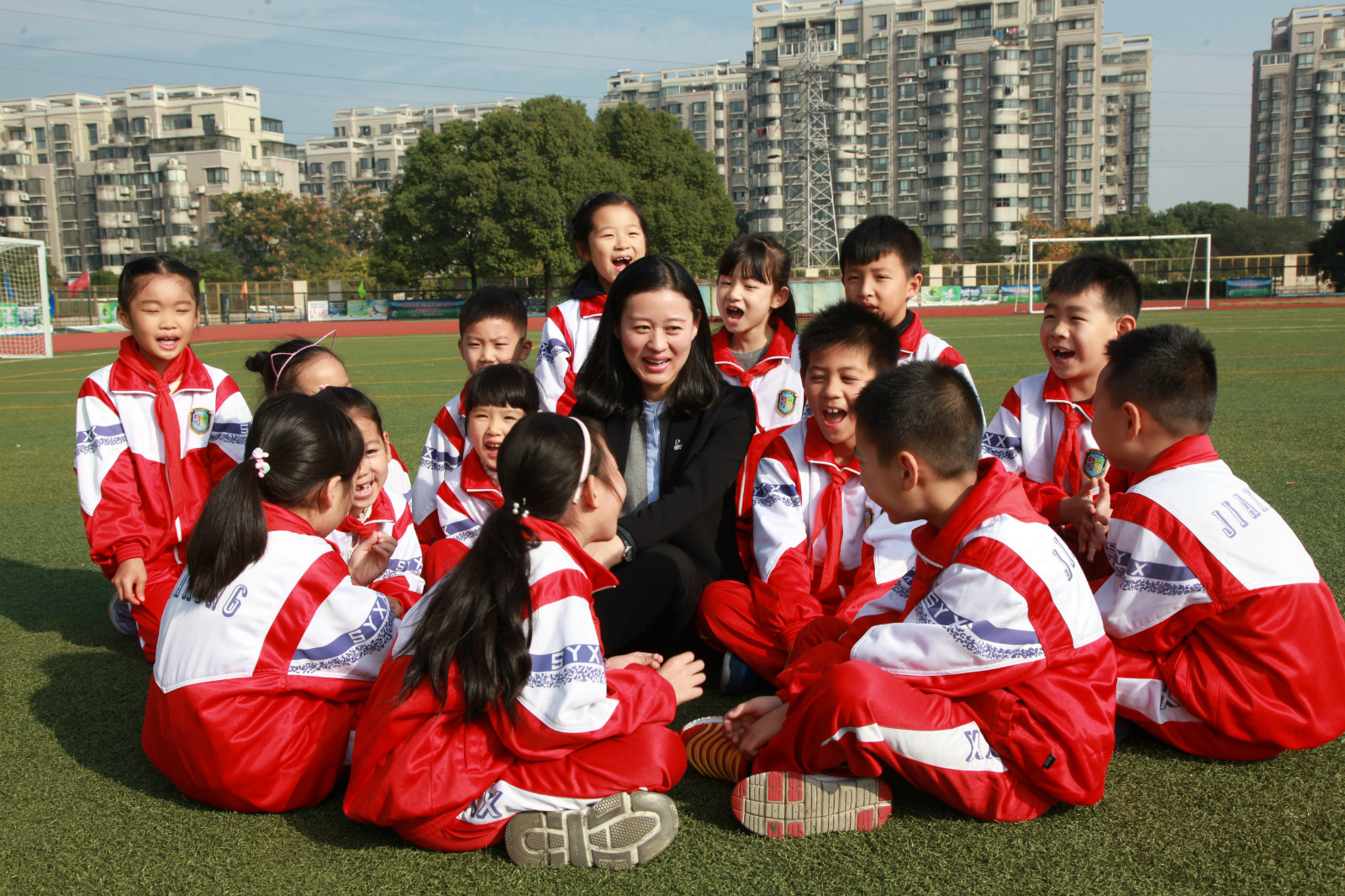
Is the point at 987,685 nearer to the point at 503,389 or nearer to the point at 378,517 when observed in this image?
the point at 503,389

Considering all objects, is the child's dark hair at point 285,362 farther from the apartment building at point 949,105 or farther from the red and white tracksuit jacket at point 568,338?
the apartment building at point 949,105

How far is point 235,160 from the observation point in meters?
80.4

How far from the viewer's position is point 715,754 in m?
Result: 2.34

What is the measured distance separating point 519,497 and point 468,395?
1.41 meters

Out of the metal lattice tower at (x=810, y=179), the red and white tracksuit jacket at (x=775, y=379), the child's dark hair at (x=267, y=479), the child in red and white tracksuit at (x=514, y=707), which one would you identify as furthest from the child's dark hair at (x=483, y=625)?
the metal lattice tower at (x=810, y=179)

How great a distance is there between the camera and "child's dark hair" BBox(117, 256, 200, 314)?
3574mm

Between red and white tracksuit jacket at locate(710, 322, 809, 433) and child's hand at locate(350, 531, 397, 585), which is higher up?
red and white tracksuit jacket at locate(710, 322, 809, 433)

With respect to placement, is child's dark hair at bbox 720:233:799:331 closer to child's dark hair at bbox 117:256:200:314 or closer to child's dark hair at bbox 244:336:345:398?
child's dark hair at bbox 244:336:345:398

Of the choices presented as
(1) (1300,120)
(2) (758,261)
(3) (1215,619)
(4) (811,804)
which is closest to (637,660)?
(4) (811,804)

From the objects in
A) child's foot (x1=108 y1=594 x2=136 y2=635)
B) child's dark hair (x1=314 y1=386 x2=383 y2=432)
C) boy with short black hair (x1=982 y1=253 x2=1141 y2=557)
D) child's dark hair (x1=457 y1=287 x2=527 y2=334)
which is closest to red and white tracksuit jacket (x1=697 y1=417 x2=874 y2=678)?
boy with short black hair (x1=982 y1=253 x2=1141 y2=557)

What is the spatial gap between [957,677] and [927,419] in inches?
22.3

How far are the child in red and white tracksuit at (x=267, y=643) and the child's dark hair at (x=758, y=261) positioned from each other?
1.98m

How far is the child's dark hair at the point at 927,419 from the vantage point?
209 centimetres

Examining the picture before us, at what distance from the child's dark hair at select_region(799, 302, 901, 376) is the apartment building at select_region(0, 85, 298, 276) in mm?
87352
